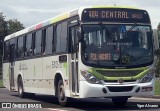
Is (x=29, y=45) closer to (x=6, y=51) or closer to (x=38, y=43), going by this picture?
(x=38, y=43)

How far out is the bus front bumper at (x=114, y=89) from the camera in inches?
554

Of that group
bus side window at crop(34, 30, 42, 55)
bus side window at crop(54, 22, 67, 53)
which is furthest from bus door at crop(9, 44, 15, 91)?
bus side window at crop(54, 22, 67, 53)

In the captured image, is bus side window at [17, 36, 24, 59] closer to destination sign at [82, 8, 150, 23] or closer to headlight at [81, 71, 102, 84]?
destination sign at [82, 8, 150, 23]

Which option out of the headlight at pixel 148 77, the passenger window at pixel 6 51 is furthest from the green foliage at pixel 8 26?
the headlight at pixel 148 77

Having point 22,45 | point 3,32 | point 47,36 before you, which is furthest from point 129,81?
point 3,32

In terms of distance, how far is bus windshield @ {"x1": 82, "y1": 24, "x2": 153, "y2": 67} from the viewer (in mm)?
14336

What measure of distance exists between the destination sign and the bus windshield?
231 mm

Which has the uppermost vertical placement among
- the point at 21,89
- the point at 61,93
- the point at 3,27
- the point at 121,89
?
the point at 3,27

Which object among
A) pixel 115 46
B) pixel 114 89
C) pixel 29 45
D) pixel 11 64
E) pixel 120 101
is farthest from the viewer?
pixel 11 64

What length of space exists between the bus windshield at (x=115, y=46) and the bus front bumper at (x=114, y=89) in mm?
662

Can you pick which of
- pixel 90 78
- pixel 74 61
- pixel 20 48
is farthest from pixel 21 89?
pixel 90 78

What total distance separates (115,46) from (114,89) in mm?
1370

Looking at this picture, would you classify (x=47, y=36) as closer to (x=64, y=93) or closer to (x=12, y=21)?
(x=64, y=93)

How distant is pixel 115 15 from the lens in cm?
1491
